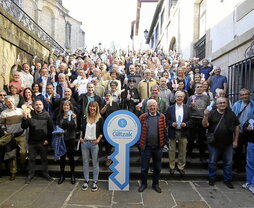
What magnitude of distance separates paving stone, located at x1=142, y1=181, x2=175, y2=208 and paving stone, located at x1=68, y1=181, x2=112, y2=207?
2.31 feet

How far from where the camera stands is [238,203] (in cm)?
433

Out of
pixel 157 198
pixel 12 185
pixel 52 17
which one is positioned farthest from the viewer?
pixel 52 17

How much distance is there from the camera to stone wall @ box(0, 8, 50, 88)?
809 centimetres

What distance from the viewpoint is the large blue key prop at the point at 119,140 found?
481cm

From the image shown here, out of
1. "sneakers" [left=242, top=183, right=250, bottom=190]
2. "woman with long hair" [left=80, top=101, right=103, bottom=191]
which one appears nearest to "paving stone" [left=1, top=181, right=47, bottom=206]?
"woman with long hair" [left=80, top=101, right=103, bottom=191]

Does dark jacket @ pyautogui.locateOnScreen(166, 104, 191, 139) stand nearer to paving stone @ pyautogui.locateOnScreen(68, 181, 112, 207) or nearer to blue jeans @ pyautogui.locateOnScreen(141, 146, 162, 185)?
blue jeans @ pyautogui.locateOnScreen(141, 146, 162, 185)

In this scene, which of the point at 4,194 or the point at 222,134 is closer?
the point at 4,194

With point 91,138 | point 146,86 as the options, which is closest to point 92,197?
point 91,138

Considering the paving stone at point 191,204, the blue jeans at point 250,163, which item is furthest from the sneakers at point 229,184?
the paving stone at point 191,204

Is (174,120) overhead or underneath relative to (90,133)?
overhead

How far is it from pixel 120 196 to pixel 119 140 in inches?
42.8

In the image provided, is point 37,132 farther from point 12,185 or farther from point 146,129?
point 146,129

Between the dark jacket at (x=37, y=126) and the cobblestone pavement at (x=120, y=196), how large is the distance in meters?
0.96

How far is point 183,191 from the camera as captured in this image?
4.88 metres
